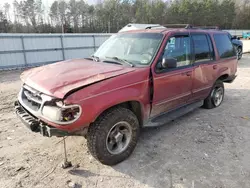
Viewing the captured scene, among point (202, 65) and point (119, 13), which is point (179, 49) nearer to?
point (202, 65)

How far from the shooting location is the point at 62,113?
252 cm

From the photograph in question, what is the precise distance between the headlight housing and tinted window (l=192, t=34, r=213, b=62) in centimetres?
286

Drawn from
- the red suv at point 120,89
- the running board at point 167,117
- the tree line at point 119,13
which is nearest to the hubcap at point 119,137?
the red suv at point 120,89

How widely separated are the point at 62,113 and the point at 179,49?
2527 millimetres

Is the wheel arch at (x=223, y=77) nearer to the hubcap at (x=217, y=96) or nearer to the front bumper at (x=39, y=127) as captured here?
the hubcap at (x=217, y=96)

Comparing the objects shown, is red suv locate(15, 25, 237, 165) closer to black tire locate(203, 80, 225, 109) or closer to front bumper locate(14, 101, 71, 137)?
front bumper locate(14, 101, 71, 137)

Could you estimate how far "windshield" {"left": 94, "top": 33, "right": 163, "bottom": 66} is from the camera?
3.53 meters

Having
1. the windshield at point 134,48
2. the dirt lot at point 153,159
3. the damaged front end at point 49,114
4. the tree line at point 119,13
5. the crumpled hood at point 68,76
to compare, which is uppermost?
the tree line at point 119,13

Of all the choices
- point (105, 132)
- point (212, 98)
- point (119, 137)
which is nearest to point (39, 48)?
point (212, 98)

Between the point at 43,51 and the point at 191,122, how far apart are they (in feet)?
36.3

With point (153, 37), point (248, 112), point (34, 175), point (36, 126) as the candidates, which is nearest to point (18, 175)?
point (34, 175)

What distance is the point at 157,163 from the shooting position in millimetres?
3229

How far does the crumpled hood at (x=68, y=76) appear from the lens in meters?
2.68

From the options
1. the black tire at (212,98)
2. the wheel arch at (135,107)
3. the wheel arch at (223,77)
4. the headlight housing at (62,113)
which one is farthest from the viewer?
the wheel arch at (223,77)
